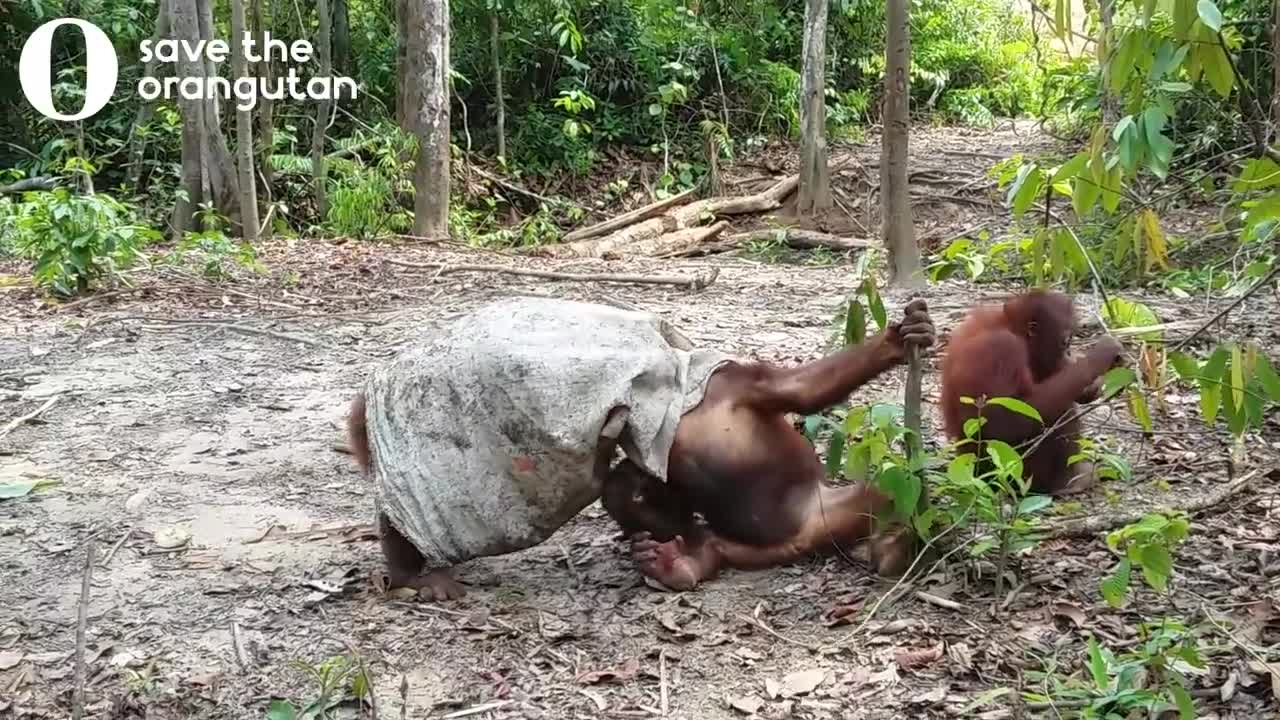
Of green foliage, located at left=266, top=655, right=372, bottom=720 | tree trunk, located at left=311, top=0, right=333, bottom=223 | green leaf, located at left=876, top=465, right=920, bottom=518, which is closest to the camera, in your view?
green foliage, located at left=266, top=655, right=372, bottom=720

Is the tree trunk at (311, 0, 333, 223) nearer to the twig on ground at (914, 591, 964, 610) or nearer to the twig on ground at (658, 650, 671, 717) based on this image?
the twig on ground at (658, 650, 671, 717)

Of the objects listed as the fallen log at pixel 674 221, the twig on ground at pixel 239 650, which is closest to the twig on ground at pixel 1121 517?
the twig on ground at pixel 239 650

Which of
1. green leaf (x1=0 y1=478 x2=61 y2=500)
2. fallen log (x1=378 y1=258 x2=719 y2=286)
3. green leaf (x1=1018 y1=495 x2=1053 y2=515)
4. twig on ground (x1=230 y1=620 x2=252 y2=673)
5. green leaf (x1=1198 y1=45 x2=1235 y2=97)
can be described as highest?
green leaf (x1=1198 y1=45 x2=1235 y2=97)

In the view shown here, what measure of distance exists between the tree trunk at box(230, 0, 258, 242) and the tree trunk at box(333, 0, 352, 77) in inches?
186

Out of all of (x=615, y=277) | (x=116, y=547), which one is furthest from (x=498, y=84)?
(x=116, y=547)

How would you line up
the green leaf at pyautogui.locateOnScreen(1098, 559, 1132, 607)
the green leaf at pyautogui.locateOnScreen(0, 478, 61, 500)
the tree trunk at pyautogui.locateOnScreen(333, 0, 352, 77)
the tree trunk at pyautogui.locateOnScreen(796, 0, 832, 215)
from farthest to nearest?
the tree trunk at pyautogui.locateOnScreen(333, 0, 352, 77) < the tree trunk at pyautogui.locateOnScreen(796, 0, 832, 215) < the green leaf at pyautogui.locateOnScreen(0, 478, 61, 500) < the green leaf at pyautogui.locateOnScreen(1098, 559, 1132, 607)

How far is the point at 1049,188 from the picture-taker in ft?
10.4

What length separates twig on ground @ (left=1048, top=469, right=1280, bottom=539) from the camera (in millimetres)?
3846

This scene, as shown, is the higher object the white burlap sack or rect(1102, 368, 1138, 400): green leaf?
rect(1102, 368, 1138, 400): green leaf

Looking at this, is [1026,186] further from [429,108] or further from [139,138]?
[139,138]

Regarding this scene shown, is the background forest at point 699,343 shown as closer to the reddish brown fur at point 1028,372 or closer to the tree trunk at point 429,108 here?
the tree trunk at point 429,108

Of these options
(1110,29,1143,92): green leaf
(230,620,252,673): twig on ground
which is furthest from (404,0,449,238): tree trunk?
(1110,29,1143,92): green leaf

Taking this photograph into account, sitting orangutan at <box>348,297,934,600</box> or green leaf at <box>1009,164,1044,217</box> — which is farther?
sitting orangutan at <box>348,297,934,600</box>

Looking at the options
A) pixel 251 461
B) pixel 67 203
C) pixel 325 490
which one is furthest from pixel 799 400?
pixel 67 203
